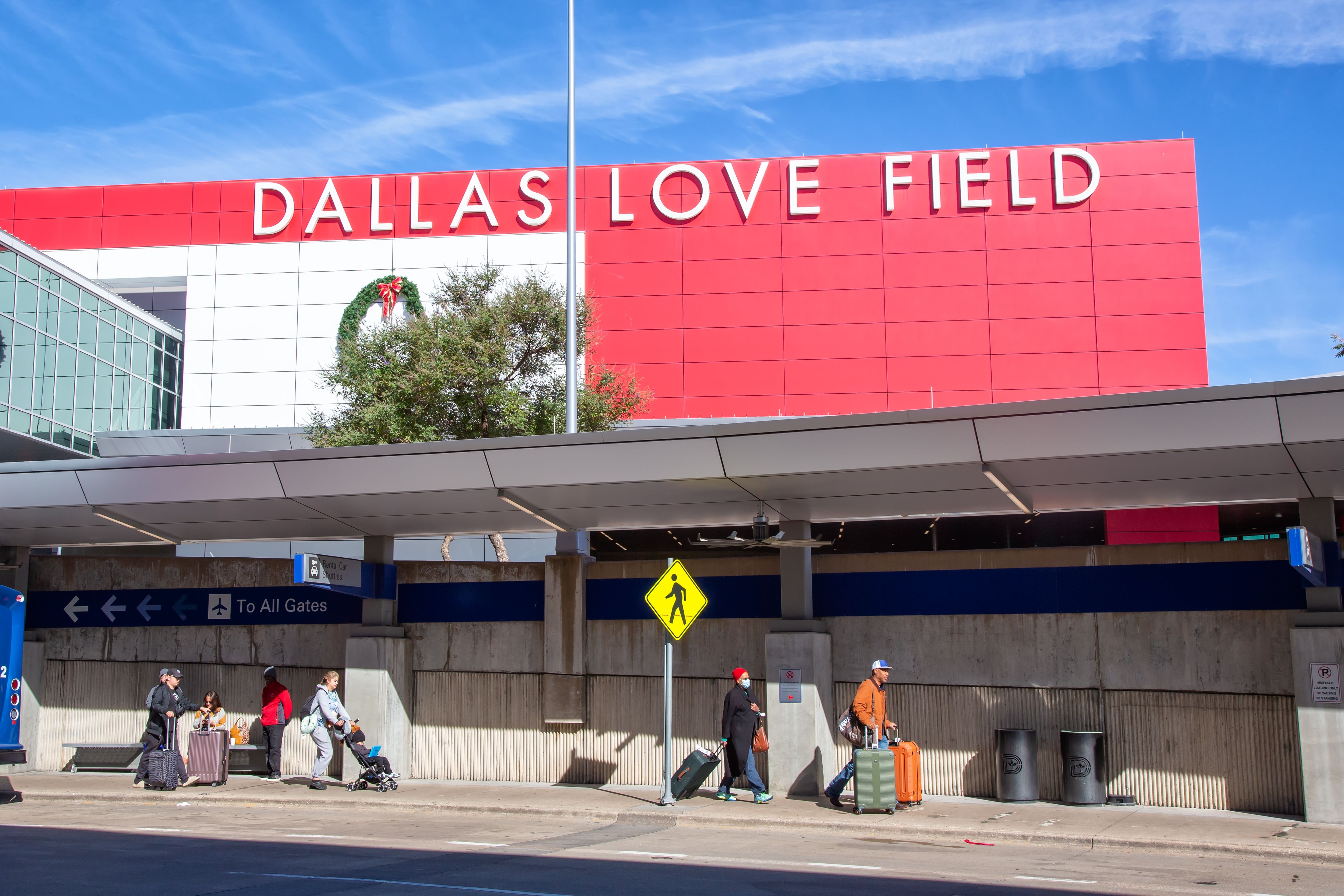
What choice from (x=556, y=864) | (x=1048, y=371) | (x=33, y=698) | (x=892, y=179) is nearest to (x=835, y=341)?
(x=892, y=179)

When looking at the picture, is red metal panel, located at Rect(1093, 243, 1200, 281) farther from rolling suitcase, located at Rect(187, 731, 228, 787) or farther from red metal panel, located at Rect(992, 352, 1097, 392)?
rolling suitcase, located at Rect(187, 731, 228, 787)

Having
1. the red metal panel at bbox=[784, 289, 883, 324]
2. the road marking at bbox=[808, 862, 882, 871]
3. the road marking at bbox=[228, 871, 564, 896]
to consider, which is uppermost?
the red metal panel at bbox=[784, 289, 883, 324]

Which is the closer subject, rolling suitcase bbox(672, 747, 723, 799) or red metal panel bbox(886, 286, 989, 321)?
rolling suitcase bbox(672, 747, 723, 799)

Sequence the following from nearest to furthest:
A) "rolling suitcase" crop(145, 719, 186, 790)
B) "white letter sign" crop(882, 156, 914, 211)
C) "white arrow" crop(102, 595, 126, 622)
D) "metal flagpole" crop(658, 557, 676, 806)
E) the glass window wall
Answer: "metal flagpole" crop(658, 557, 676, 806) < "rolling suitcase" crop(145, 719, 186, 790) < "white arrow" crop(102, 595, 126, 622) < the glass window wall < "white letter sign" crop(882, 156, 914, 211)

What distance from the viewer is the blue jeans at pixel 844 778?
535 inches

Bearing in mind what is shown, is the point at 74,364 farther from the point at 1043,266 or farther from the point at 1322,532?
the point at 1322,532

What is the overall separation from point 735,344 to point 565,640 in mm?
24413

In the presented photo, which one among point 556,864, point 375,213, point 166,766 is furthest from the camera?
point 375,213

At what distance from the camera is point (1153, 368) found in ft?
127

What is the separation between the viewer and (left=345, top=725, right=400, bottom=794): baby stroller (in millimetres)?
15773

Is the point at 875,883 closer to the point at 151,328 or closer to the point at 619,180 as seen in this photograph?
the point at 619,180

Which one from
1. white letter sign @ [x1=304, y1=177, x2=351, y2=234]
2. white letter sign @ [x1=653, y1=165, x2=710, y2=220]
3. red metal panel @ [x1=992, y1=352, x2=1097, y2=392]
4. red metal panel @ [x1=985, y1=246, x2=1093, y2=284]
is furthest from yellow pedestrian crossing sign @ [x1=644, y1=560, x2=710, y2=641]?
white letter sign @ [x1=304, y1=177, x2=351, y2=234]

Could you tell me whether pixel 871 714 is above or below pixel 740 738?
above

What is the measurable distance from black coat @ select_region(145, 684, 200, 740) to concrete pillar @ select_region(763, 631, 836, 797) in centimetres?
789
